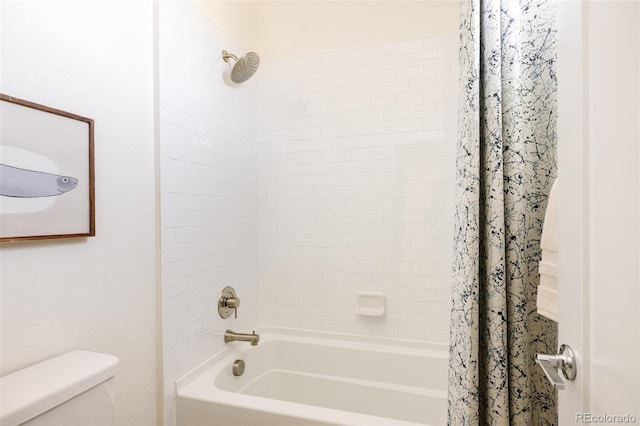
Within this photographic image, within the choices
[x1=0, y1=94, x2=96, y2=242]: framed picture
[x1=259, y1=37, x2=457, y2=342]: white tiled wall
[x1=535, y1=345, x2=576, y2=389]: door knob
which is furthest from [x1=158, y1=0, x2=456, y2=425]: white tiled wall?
[x1=535, y1=345, x2=576, y2=389]: door knob

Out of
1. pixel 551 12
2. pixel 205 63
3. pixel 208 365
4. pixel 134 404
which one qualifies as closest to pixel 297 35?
pixel 205 63

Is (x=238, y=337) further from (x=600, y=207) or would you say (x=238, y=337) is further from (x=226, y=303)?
(x=600, y=207)

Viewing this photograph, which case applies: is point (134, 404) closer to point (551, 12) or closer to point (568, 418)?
point (568, 418)

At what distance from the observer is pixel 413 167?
2.08m

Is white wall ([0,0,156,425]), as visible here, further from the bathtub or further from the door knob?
the door knob

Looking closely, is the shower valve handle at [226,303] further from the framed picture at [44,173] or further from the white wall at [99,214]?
the framed picture at [44,173]

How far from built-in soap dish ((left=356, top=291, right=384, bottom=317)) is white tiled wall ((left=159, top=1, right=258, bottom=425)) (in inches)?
27.1

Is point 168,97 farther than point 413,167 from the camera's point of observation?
No

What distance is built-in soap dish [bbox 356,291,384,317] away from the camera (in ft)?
7.00

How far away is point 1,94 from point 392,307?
Result: 194 cm

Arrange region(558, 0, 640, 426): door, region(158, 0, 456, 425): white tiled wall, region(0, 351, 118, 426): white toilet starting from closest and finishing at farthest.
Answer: region(558, 0, 640, 426): door, region(0, 351, 118, 426): white toilet, region(158, 0, 456, 425): white tiled wall

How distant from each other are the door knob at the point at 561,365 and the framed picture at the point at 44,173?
53.0 inches

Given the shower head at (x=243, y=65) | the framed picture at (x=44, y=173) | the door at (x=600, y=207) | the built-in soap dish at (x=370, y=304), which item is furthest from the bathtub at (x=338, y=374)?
the shower head at (x=243, y=65)

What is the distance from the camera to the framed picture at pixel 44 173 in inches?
38.9
